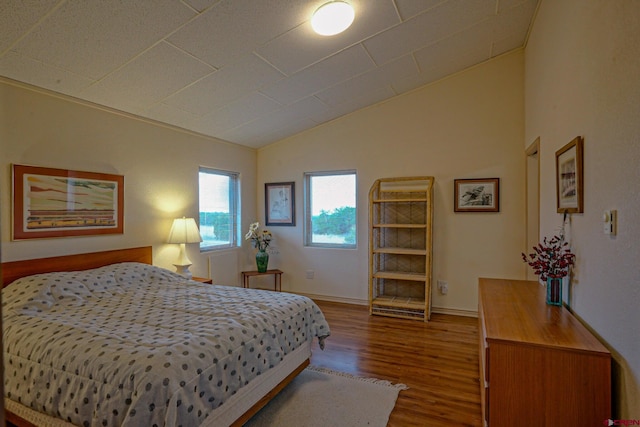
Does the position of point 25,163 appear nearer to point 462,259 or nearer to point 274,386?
point 274,386

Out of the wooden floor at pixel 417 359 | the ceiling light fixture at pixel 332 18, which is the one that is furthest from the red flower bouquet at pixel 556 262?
the ceiling light fixture at pixel 332 18

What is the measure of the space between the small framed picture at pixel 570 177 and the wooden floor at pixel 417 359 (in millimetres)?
1419

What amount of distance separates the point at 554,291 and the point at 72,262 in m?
3.64

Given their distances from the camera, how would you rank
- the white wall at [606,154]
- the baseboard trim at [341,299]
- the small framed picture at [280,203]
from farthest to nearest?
the small framed picture at [280,203] < the baseboard trim at [341,299] < the white wall at [606,154]

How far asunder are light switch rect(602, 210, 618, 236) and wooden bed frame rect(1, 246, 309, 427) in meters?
2.06

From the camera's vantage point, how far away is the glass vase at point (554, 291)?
7.35 feet

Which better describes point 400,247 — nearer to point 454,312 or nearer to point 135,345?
point 454,312

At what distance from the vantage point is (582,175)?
195 centimetres

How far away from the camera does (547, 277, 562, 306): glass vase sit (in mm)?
2240

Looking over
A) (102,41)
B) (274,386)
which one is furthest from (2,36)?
(274,386)

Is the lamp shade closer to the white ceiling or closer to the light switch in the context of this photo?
the white ceiling

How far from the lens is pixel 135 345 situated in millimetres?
1794

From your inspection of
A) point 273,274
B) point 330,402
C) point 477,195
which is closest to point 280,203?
point 273,274

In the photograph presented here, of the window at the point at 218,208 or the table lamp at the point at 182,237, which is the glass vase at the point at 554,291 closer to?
the table lamp at the point at 182,237
